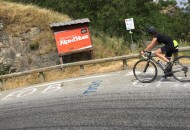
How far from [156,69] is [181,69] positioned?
0.84 meters

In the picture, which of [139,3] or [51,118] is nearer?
[51,118]

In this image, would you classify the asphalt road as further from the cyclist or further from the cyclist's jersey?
the cyclist's jersey

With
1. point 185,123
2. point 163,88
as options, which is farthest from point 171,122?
point 163,88

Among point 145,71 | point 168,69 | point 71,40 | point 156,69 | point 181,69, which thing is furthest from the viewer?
point 71,40

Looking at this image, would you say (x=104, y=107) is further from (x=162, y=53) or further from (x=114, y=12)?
(x=114, y=12)

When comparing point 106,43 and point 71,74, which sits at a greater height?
point 106,43

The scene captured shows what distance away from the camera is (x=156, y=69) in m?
10.2

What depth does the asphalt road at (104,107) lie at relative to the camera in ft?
23.2

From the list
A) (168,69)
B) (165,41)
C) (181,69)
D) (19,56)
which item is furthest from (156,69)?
A: (19,56)

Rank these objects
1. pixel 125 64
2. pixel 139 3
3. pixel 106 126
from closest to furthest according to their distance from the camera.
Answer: pixel 106 126 → pixel 125 64 → pixel 139 3

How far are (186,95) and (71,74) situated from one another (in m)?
8.95

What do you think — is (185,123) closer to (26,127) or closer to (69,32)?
(26,127)

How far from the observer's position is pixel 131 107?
26.3 ft

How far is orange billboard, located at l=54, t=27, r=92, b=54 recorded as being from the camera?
55.7 ft
